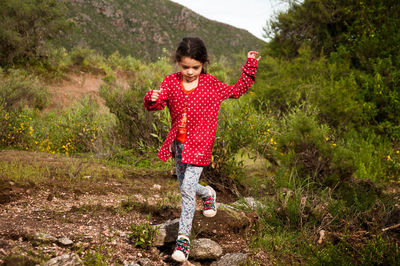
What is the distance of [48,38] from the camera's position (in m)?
19.1

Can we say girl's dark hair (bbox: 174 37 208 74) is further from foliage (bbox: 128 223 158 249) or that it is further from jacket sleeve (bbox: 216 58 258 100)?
foliage (bbox: 128 223 158 249)

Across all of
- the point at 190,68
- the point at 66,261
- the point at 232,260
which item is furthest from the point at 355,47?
the point at 66,261

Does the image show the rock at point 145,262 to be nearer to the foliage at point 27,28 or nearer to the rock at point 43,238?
the rock at point 43,238

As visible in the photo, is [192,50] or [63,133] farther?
[63,133]

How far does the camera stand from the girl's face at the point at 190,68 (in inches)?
A: 110

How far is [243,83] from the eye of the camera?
2.95 meters

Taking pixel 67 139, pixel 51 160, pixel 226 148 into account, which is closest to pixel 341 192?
pixel 226 148

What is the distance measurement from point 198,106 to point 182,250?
3.80ft

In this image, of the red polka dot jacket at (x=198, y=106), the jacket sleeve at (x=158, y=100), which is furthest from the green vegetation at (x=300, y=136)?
the jacket sleeve at (x=158, y=100)

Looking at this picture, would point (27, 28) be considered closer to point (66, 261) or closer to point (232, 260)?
point (66, 261)

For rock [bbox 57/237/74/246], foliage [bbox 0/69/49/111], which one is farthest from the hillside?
rock [bbox 57/237/74/246]

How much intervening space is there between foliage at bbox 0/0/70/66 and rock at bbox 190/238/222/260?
16.3 m

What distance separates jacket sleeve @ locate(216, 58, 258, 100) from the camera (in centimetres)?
293

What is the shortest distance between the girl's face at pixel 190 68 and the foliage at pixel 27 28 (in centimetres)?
1599
